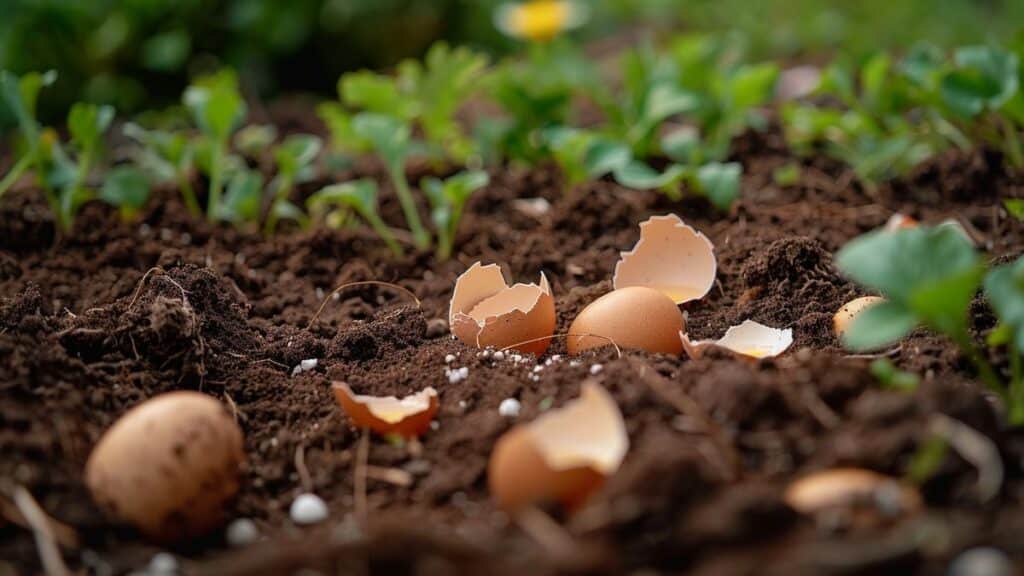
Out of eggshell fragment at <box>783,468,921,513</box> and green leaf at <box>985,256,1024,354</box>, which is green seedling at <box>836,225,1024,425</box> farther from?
eggshell fragment at <box>783,468,921,513</box>

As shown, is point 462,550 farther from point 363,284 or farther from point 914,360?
point 363,284

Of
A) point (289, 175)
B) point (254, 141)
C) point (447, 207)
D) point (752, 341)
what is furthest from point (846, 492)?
point (254, 141)

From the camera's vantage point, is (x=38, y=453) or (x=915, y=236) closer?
(x=915, y=236)

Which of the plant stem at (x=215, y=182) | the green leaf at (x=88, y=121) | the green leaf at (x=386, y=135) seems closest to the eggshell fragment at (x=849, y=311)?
the green leaf at (x=386, y=135)

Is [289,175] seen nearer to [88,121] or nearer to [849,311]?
[88,121]

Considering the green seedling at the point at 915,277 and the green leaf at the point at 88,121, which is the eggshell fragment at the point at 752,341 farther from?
the green leaf at the point at 88,121

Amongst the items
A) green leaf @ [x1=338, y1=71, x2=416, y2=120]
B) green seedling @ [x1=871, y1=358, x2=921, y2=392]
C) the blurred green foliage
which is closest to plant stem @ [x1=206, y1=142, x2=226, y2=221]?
green leaf @ [x1=338, y1=71, x2=416, y2=120]

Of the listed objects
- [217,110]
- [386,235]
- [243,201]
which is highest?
[217,110]

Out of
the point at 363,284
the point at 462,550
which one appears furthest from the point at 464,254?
the point at 462,550
